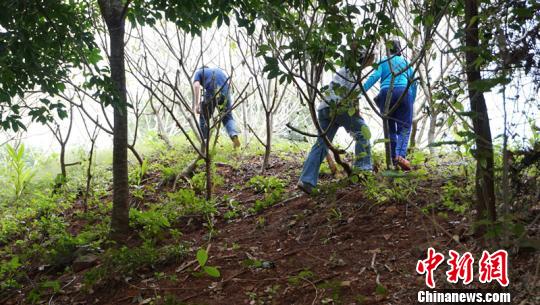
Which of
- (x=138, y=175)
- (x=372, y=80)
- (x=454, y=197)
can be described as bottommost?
(x=454, y=197)

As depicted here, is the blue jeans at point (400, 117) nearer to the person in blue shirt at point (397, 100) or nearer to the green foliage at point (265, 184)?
the person in blue shirt at point (397, 100)

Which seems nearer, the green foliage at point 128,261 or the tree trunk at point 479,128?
the tree trunk at point 479,128

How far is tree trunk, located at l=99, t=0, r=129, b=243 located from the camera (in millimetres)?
3914

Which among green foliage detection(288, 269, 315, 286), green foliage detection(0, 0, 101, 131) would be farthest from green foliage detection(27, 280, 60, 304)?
green foliage detection(288, 269, 315, 286)

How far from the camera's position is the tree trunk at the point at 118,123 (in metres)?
3.91

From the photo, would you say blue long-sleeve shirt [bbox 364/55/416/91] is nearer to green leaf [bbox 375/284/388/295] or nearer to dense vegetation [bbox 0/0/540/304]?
dense vegetation [bbox 0/0/540/304]

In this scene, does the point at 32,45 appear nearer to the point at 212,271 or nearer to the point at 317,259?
the point at 212,271

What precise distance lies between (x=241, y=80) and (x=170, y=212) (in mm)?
5429

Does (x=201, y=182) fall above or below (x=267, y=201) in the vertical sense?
above

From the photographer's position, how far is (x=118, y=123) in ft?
13.2

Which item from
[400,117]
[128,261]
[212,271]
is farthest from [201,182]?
[212,271]

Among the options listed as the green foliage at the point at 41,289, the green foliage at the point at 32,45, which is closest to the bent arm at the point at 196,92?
the green foliage at the point at 32,45

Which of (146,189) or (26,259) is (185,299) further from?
(146,189)

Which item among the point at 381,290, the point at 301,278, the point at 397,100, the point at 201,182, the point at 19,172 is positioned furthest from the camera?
the point at 19,172
